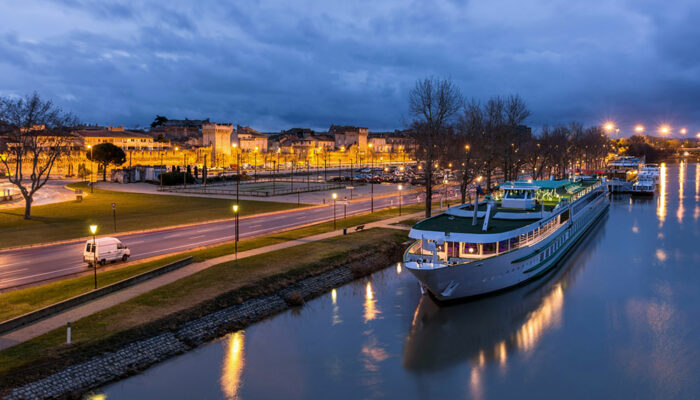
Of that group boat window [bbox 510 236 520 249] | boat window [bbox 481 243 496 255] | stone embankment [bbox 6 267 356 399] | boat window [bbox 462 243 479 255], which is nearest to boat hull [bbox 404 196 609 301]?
boat window [bbox 510 236 520 249]

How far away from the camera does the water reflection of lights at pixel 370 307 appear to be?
28234 mm

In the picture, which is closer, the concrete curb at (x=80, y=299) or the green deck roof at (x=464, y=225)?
the concrete curb at (x=80, y=299)

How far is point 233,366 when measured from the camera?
71.6 feet

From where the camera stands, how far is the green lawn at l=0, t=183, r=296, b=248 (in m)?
45.2

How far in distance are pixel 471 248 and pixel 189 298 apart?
16611 millimetres

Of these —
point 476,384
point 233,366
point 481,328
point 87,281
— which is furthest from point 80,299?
point 481,328

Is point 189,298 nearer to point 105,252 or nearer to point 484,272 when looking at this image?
point 105,252

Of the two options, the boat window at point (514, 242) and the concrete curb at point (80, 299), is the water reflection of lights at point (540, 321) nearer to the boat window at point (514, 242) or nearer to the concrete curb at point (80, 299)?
the boat window at point (514, 242)

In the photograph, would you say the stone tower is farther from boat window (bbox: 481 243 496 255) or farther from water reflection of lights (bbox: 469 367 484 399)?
water reflection of lights (bbox: 469 367 484 399)

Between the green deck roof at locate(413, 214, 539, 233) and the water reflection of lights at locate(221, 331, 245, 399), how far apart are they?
14.4 metres

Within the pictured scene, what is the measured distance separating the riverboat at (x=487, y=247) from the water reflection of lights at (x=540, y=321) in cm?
241

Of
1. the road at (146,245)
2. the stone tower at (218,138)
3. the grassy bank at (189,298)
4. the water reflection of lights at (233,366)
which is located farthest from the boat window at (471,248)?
the stone tower at (218,138)

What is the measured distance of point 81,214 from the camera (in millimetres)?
57344

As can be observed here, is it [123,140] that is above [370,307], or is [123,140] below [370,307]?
above
